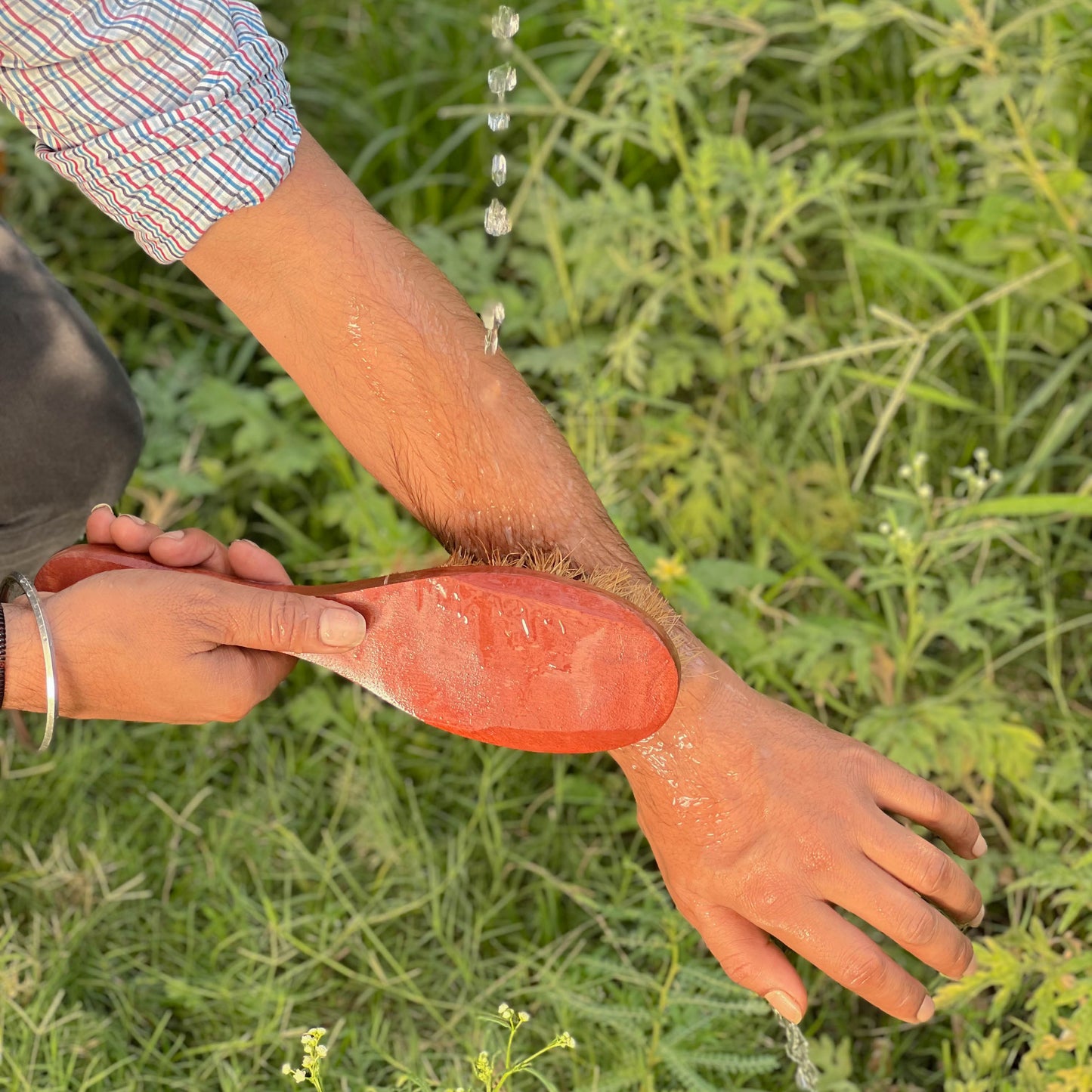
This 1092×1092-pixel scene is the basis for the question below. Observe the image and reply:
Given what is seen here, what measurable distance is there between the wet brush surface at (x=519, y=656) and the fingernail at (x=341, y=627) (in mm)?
24

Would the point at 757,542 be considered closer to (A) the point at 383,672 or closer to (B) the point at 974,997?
(B) the point at 974,997

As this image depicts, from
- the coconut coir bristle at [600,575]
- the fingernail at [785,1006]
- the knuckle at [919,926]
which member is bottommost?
the fingernail at [785,1006]

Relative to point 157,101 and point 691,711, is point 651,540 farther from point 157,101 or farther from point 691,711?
point 157,101

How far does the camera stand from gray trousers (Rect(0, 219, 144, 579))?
1940 mm

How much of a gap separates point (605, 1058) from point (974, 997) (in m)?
0.57

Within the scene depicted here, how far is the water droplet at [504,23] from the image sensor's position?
1994 mm

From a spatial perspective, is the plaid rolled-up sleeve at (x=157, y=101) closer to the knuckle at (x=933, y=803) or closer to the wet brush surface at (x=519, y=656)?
the wet brush surface at (x=519, y=656)

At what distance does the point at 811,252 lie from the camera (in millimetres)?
2740

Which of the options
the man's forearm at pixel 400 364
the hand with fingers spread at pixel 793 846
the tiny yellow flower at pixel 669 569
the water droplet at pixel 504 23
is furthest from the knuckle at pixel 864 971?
the water droplet at pixel 504 23

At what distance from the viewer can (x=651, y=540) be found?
8.04 ft

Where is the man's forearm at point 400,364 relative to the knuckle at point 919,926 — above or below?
above

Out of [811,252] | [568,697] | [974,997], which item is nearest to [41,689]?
[568,697]

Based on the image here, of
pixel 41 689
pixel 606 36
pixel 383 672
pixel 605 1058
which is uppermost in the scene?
pixel 606 36

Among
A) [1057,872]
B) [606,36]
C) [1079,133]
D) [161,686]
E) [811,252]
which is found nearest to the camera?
[161,686]
